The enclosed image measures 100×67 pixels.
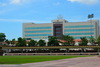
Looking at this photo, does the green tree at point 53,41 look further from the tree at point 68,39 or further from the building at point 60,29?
the building at point 60,29

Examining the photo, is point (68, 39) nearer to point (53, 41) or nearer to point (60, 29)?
point (53, 41)

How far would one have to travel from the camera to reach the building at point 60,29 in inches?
5246

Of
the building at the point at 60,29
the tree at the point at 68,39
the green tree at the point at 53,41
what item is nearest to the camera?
the tree at the point at 68,39

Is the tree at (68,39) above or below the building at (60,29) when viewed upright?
below

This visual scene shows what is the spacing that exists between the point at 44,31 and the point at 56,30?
9700mm

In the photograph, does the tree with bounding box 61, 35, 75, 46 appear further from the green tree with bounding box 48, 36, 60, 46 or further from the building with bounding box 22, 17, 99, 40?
the building with bounding box 22, 17, 99, 40

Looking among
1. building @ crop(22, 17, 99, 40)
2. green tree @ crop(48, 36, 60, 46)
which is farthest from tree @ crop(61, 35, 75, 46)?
building @ crop(22, 17, 99, 40)

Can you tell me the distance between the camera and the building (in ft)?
437

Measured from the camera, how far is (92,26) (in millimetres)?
132500

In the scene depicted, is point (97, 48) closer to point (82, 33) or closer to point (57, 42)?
point (57, 42)

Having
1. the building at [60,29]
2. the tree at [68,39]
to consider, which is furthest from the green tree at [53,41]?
the building at [60,29]

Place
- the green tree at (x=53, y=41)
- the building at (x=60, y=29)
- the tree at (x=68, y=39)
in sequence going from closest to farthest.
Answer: the tree at (x=68, y=39) < the green tree at (x=53, y=41) < the building at (x=60, y=29)

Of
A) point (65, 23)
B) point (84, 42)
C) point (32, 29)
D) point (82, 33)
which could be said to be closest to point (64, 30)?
point (65, 23)

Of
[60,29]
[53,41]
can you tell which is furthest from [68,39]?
[60,29]
